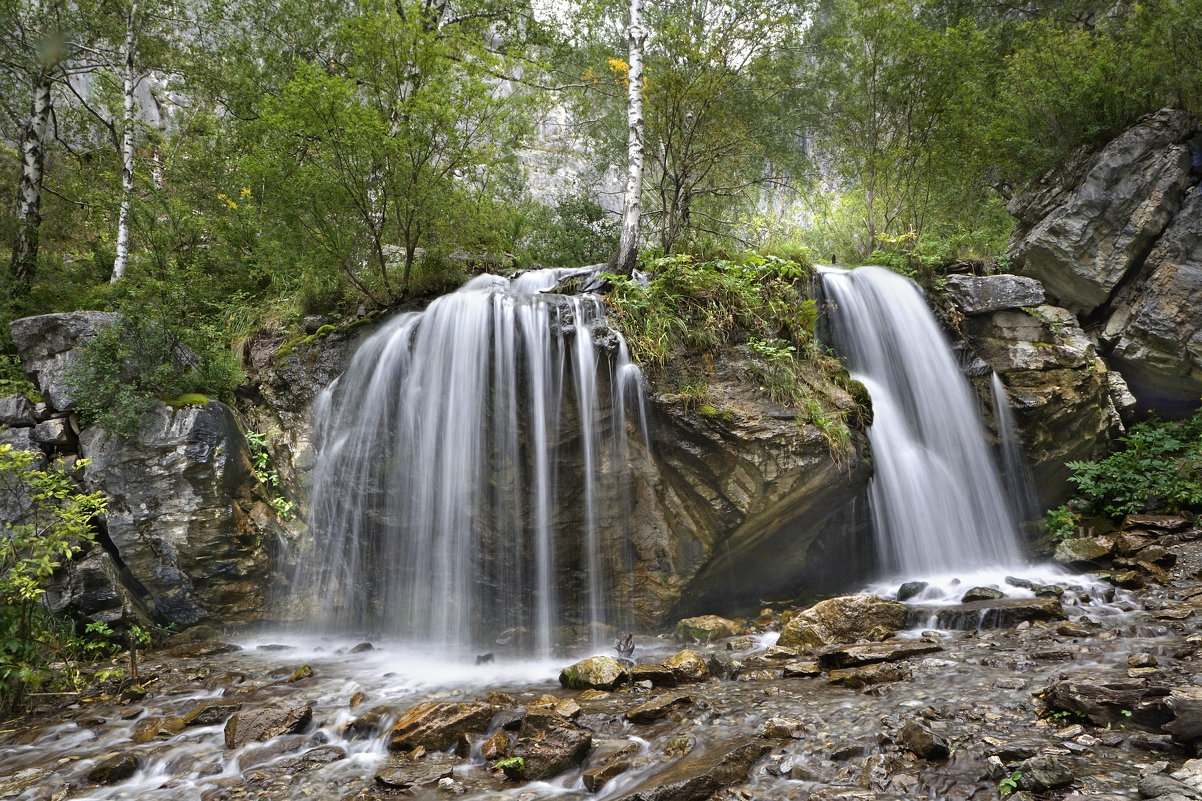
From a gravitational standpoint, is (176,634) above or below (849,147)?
below

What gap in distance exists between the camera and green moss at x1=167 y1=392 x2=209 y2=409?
784 centimetres

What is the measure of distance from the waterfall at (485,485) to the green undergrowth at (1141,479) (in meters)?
7.61

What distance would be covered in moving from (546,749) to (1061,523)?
936cm

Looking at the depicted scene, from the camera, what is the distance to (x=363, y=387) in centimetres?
848

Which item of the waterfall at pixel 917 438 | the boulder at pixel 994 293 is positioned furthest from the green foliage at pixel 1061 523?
the boulder at pixel 994 293

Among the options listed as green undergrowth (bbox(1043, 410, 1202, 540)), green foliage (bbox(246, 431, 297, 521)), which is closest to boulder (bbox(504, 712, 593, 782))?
green foliage (bbox(246, 431, 297, 521))

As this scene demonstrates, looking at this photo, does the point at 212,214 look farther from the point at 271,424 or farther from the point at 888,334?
the point at 888,334

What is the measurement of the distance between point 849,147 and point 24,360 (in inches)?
663

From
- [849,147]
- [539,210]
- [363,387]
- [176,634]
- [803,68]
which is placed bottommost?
[176,634]

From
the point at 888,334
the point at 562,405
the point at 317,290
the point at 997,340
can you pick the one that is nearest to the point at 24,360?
the point at 317,290

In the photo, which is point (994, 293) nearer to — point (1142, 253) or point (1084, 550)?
point (1142, 253)

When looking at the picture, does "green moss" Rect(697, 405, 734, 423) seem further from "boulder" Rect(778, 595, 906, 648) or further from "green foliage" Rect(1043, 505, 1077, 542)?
"green foliage" Rect(1043, 505, 1077, 542)

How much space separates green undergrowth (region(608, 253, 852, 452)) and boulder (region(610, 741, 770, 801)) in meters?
3.96

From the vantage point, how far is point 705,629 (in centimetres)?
687
